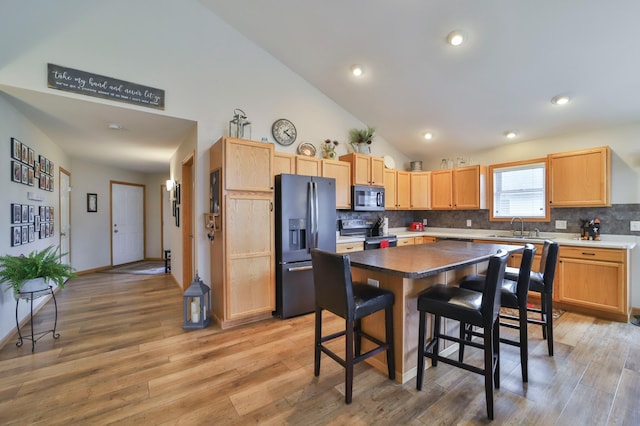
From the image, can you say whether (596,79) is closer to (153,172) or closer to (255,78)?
(255,78)

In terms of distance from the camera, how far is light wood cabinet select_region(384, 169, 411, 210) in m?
5.03

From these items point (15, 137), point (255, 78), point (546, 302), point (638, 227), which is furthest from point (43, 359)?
point (638, 227)

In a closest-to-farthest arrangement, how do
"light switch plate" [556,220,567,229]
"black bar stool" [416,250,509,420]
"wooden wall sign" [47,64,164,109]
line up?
"black bar stool" [416,250,509,420] < "wooden wall sign" [47,64,164,109] < "light switch plate" [556,220,567,229]

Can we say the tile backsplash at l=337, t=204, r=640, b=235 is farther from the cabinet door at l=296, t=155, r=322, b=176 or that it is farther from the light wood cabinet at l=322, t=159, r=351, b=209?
the cabinet door at l=296, t=155, r=322, b=176

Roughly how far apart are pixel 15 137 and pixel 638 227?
7216 millimetres

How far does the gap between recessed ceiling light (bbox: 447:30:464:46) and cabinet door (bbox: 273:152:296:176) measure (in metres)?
2.17


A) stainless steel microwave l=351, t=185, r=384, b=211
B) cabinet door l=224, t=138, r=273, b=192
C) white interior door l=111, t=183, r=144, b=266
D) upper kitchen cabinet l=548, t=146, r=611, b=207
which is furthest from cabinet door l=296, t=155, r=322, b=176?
white interior door l=111, t=183, r=144, b=266

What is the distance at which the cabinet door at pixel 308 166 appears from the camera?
383cm

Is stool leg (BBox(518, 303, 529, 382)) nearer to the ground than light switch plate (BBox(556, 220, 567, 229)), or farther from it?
nearer to the ground

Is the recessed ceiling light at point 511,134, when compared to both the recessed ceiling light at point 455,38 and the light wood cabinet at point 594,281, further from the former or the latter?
the recessed ceiling light at point 455,38

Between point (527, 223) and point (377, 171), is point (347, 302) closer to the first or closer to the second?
point (377, 171)

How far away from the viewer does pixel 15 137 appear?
3.02 meters

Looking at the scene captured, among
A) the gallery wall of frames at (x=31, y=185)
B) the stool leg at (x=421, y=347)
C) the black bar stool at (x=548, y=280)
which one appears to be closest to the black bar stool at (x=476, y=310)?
the stool leg at (x=421, y=347)

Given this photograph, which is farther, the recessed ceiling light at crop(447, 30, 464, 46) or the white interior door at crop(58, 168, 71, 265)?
the white interior door at crop(58, 168, 71, 265)
